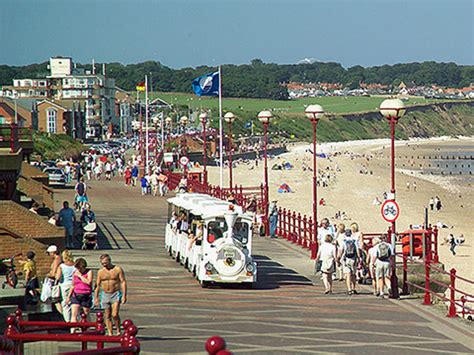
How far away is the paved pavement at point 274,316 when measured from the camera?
1758 centimetres

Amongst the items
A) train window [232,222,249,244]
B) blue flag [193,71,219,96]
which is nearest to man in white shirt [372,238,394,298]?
train window [232,222,249,244]

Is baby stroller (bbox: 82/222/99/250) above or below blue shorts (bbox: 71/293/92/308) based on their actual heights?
above

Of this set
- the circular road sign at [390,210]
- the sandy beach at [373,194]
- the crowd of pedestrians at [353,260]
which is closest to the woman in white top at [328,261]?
the crowd of pedestrians at [353,260]

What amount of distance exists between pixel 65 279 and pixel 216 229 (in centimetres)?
653

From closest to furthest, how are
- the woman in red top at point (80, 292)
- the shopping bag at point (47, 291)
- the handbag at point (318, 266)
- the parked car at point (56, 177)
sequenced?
the woman in red top at point (80, 292) → the shopping bag at point (47, 291) → the handbag at point (318, 266) → the parked car at point (56, 177)

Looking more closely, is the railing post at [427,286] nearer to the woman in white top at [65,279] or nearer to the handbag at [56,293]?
the woman in white top at [65,279]

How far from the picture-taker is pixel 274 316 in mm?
20312

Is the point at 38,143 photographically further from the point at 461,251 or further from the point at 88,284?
the point at 88,284

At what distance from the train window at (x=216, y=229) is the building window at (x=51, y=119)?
111416mm

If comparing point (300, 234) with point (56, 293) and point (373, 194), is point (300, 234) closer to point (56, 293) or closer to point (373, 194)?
point (56, 293)

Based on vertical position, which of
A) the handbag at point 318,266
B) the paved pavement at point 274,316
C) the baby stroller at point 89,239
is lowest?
the paved pavement at point 274,316

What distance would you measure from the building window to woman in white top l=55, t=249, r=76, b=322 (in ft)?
383

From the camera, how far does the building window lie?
134m

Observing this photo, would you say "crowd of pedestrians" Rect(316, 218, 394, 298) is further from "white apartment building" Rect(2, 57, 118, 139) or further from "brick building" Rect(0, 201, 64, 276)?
"white apartment building" Rect(2, 57, 118, 139)
